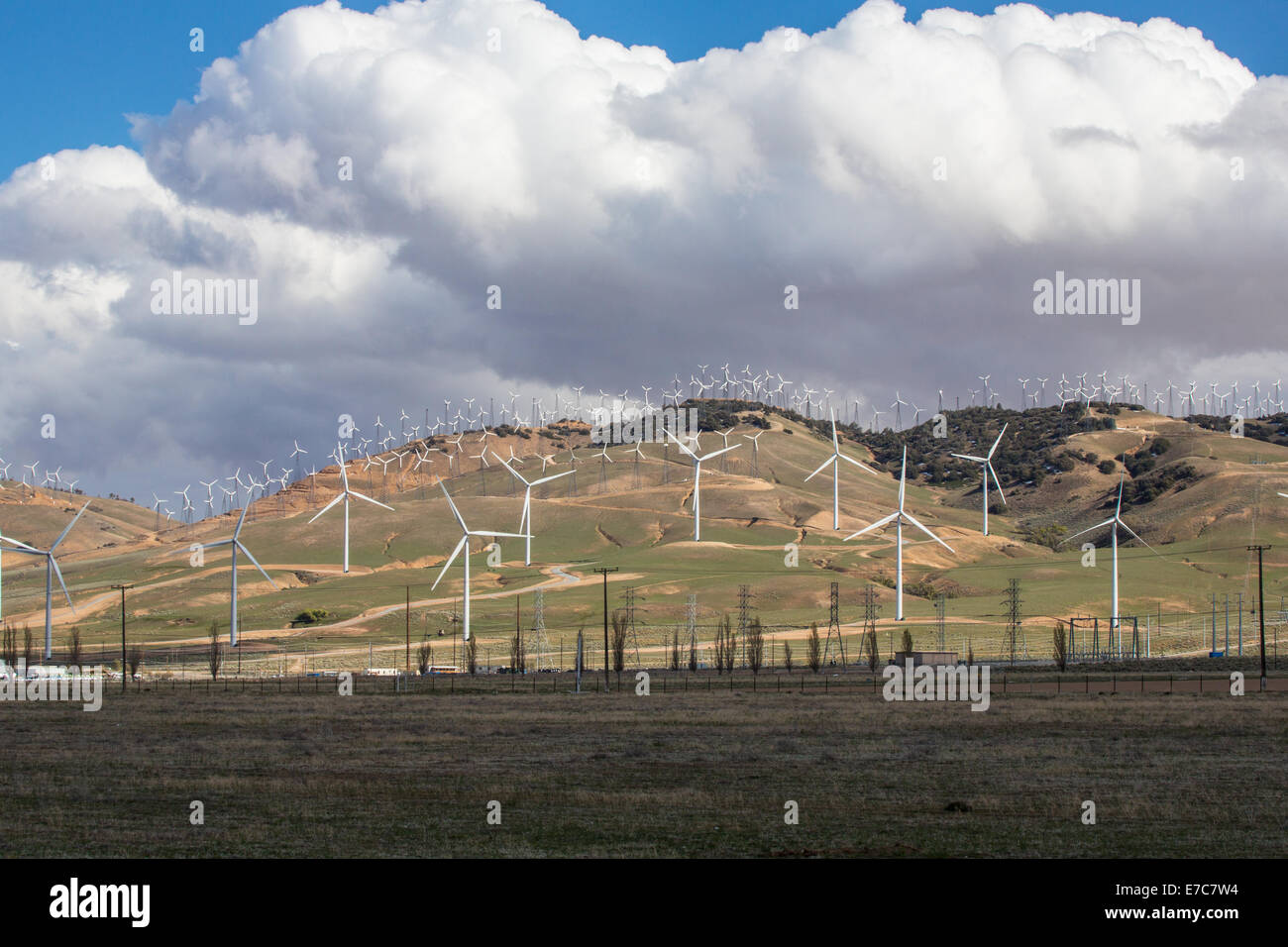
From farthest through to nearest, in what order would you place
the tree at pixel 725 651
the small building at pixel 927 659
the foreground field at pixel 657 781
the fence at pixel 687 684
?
the tree at pixel 725 651 → the small building at pixel 927 659 → the fence at pixel 687 684 → the foreground field at pixel 657 781

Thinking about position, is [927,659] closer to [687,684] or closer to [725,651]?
[725,651]

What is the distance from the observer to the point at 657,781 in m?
41.1

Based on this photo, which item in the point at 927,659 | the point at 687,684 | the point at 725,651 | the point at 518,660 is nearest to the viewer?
the point at 687,684

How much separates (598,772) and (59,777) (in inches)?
706

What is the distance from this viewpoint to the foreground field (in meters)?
29.2

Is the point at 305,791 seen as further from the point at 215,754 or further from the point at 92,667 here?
the point at 92,667

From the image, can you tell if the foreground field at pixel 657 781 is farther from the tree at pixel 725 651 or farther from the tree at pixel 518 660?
the tree at pixel 518 660

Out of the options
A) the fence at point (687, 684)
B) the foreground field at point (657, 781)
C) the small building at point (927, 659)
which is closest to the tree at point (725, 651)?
the fence at point (687, 684)

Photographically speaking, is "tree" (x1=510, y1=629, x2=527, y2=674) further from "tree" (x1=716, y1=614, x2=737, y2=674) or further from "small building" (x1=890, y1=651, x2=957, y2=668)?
"small building" (x1=890, y1=651, x2=957, y2=668)

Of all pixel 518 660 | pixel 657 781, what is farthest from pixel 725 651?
pixel 657 781

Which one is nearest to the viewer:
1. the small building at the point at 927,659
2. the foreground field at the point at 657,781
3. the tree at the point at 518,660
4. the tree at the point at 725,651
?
the foreground field at the point at 657,781

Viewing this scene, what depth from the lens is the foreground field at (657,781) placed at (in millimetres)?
29188

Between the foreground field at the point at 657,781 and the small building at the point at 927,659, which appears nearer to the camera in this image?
the foreground field at the point at 657,781
